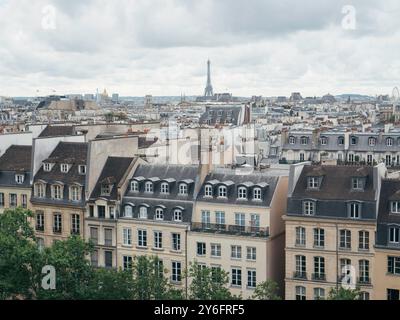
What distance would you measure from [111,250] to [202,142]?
11.4 meters

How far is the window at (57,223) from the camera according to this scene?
40.8 m

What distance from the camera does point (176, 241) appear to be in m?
37.2

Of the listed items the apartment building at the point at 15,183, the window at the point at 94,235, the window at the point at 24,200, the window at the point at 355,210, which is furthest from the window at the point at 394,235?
the window at the point at 24,200

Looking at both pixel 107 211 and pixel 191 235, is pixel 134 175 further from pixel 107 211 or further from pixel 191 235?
pixel 191 235

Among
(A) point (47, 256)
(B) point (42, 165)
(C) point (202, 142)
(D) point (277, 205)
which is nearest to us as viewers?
(A) point (47, 256)

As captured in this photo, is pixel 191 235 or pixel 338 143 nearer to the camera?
pixel 191 235

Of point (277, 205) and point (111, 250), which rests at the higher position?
point (277, 205)

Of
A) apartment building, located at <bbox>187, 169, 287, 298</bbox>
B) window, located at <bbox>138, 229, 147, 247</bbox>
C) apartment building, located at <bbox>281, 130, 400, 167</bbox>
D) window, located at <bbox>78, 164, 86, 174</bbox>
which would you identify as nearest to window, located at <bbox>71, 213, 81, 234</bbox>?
window, located at <bbox>78, 164, 86, 174</bbox>

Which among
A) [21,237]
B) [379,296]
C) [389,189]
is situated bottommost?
[379,296]

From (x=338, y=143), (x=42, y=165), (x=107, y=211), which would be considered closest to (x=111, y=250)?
(x=107, y=211)

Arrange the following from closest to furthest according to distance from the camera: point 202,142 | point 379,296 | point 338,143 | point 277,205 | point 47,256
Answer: point 47,256 < point 379,296 < point 277,205 < point 202,142 < point 338,143

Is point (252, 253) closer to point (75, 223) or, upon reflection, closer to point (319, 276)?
point (319, 276)

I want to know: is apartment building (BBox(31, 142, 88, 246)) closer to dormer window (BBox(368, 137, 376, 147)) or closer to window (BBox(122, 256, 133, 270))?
window (BBox(122, 256, 133, 270))

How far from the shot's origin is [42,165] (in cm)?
4266
